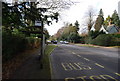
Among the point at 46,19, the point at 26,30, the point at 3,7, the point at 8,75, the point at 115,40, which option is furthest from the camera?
the point at 115,40

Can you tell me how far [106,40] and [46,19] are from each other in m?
24.6

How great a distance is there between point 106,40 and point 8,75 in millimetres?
28358

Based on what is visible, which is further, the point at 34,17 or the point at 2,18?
the point at 34,17

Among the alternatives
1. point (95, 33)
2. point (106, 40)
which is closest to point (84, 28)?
point (95, 33)

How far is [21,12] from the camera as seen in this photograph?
25.0 feet

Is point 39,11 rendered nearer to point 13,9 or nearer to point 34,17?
point 34,17

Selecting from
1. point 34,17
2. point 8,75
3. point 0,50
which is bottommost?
point 8,75

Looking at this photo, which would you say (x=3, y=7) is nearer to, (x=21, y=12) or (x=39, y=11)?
(x=21, y=12)

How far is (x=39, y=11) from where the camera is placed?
8.57 metres

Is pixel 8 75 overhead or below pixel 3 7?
below

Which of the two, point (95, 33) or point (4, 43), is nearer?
point (4, 43)

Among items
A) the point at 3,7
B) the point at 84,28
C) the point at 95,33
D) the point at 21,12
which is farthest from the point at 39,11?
the point at 84,28

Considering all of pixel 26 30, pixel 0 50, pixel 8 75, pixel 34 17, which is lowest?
pixel 8 75

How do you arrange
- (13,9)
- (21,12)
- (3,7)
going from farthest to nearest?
(21,12)
(13,9)
(3,7)
